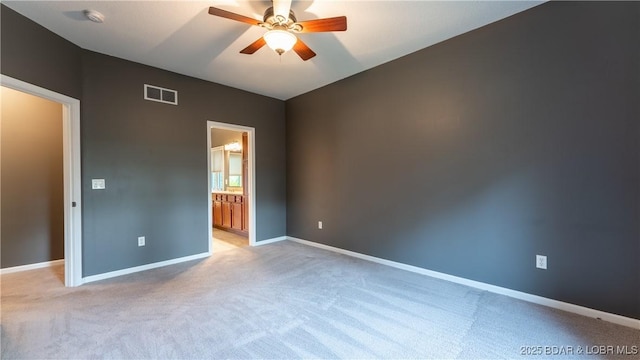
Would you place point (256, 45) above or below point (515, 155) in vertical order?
above

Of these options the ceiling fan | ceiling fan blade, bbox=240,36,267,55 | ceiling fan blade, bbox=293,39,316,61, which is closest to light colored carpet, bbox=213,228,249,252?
ceiling fan blade, bbox=240,36,267,55

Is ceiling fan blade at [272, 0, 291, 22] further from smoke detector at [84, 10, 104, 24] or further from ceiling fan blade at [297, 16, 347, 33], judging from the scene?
smoke detector at [84, 10, 104, 24]

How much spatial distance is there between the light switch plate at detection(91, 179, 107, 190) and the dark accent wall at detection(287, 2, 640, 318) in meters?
3.10

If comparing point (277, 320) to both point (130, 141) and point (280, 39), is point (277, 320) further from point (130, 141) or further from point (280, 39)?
point (130, 141)

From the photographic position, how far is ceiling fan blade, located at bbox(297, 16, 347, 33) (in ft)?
6.60

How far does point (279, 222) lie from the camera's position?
497cm

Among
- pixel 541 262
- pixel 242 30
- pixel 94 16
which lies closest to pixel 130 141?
pixel 94 16

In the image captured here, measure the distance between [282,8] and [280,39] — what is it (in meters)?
0.21

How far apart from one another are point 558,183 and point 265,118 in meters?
4.04

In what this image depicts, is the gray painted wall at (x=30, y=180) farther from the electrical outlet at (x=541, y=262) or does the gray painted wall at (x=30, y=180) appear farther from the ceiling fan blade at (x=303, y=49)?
the electrical outlet at (x=541, y=262)

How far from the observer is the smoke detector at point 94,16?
7.65 feet

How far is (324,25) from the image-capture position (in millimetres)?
2076

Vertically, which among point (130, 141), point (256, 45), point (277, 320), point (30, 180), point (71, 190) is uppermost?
point (256, 45)

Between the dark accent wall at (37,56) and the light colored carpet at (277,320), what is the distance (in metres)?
2.08
